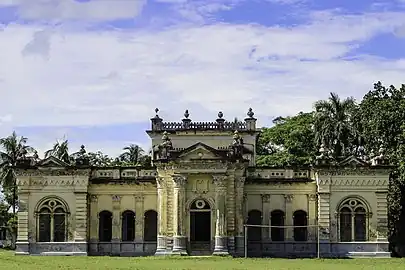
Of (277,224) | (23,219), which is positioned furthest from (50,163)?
(277,224)

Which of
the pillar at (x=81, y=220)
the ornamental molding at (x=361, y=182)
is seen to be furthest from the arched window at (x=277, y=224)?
the pillar at (x=81, y=220)

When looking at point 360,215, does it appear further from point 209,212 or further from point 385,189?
point 209,212

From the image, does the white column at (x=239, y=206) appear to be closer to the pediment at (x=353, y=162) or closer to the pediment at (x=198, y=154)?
the pediment at (x=198, y=154)

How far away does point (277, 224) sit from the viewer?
45.2m

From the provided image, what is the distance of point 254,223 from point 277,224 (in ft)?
4.03

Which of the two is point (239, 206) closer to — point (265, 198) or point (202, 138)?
point (265, 198)

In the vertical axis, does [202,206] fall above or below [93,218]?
above

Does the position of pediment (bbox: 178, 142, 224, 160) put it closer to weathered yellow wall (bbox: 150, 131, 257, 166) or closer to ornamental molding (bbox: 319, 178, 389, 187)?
ornamental molding (bbox: 319, 178, 389, 187)

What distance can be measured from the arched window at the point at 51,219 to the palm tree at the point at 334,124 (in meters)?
19.7

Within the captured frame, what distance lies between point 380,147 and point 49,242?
19166mm

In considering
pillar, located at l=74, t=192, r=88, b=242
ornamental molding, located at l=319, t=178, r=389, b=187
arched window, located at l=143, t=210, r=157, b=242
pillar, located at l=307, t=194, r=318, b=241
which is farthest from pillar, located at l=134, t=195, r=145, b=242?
ornamental molding, located at l=319, t=178, r=389, b=187

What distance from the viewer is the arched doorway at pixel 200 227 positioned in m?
42.8

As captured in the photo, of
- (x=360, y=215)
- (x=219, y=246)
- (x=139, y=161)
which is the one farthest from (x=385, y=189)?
(x=139, y=161)

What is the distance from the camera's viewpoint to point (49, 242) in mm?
44031
